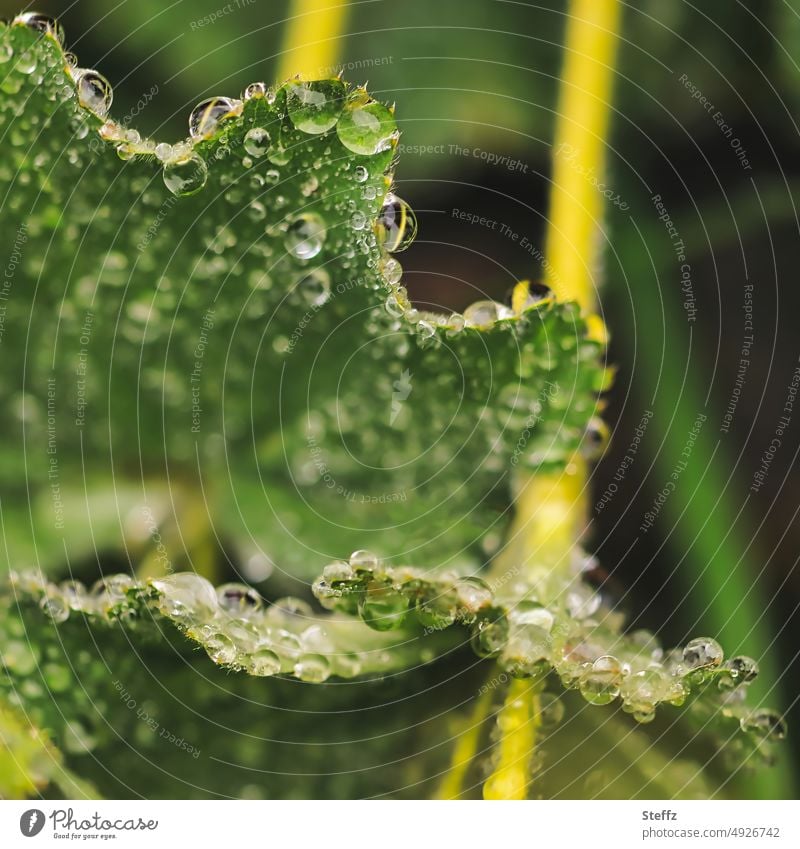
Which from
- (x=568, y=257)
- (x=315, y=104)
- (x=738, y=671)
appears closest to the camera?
(x=315, y=104)

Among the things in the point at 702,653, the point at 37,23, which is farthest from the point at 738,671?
the point at 37,23

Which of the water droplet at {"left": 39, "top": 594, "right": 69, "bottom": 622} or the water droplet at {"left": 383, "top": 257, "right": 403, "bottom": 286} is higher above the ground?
the water droplet at {"left": 383, "top": 257, "right": 403, "bottom": 286}

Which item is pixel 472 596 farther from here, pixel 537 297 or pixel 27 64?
pixel 27 64

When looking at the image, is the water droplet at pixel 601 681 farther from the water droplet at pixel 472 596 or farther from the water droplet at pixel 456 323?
the water droplet at pixel 456 323

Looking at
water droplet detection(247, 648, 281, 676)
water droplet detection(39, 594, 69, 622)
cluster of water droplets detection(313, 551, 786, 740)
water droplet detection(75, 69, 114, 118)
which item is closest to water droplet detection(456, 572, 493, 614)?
cluster of water droplets detection(313, 551, 786, 740)

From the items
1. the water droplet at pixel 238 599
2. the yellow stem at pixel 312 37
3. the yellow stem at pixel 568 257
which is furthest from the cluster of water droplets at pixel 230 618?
the yellow stem at pixel 312 37

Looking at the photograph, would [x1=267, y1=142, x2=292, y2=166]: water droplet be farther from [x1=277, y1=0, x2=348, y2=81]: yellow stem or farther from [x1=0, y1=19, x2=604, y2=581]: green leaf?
[x1=277, y1=0, x2=348, y2=81]: yellow stem
